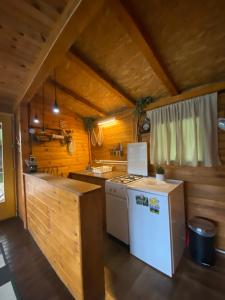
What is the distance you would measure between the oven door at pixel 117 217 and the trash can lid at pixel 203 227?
2.88ft

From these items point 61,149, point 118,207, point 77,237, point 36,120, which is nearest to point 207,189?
point 118,207

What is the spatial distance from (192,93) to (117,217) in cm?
215

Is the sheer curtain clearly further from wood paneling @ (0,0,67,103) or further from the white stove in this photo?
wood paneling @ (0,0,67,103)

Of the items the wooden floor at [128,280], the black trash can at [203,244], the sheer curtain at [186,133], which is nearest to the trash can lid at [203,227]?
the black trash can at [203,244]

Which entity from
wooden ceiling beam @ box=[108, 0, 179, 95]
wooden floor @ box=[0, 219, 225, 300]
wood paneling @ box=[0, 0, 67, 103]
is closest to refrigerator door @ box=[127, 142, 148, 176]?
wooden ceiling beam @ box=[108, 0, 179, 95]

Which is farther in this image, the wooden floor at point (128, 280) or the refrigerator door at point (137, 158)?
the refrigerator door at point (137, 158)

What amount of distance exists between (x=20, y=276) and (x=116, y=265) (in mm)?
1123

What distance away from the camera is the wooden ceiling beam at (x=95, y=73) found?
5.89 feet

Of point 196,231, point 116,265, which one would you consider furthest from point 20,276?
point 196,231

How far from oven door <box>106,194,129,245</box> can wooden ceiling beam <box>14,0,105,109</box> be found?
6.45 feet

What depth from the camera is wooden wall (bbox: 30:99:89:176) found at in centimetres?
292

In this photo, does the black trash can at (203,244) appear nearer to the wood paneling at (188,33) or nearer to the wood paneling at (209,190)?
the wood paneling at (209,190)

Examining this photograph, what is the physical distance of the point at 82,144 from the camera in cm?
367

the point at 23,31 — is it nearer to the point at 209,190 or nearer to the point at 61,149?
the point at 61,149
